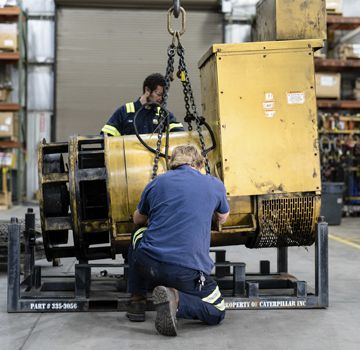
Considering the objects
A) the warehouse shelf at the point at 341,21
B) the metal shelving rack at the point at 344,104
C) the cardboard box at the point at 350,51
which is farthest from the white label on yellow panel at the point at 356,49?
the warehouse shelf at the point at 341,21

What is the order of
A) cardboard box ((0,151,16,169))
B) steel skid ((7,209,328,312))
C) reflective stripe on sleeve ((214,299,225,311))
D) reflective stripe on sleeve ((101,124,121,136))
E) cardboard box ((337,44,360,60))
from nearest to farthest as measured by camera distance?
1. reflective stripe on sleeve ((214,299,225,311))
2. steel skid ((7,209,328,312))
3. reflective stripe on sleeve ((101,124,121,136))
4. cardboard box ((0,151,16,169))
5. cardboard box ((337,44,360,60))

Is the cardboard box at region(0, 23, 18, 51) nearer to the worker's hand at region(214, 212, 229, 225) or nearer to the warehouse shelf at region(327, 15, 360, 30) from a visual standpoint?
the warehouse shelf at region(327, 15, 360, 30)

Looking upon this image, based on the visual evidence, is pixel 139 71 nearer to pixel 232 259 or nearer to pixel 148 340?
pixel 232 259

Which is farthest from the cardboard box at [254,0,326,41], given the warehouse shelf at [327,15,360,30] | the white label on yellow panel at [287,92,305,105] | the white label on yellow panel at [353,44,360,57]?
the white label on yellow panel at [353,44,360,57]

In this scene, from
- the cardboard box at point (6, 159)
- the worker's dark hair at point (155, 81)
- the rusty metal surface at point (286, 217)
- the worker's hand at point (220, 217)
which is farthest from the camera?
the cardboard box at point (6, 159)

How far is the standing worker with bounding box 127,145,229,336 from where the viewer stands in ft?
12.7

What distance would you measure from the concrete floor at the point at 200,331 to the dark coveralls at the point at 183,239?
195 mm

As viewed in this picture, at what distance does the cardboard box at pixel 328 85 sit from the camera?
42.1 feet

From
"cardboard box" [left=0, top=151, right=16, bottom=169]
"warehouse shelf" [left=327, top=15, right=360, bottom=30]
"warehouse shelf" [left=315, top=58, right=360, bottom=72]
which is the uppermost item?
"warehouse shelf" [left=327, top=15, right=360, bottom=30]

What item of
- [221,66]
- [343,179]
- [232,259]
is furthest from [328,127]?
[221,66]

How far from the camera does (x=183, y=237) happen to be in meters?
3.86

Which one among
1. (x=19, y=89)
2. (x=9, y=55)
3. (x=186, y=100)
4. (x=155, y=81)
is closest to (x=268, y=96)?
(x=186, y=100)

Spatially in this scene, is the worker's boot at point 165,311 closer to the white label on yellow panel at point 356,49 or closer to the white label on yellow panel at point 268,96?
the white label on yellow panel at point 268,96

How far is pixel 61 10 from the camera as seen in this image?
14492 mm
